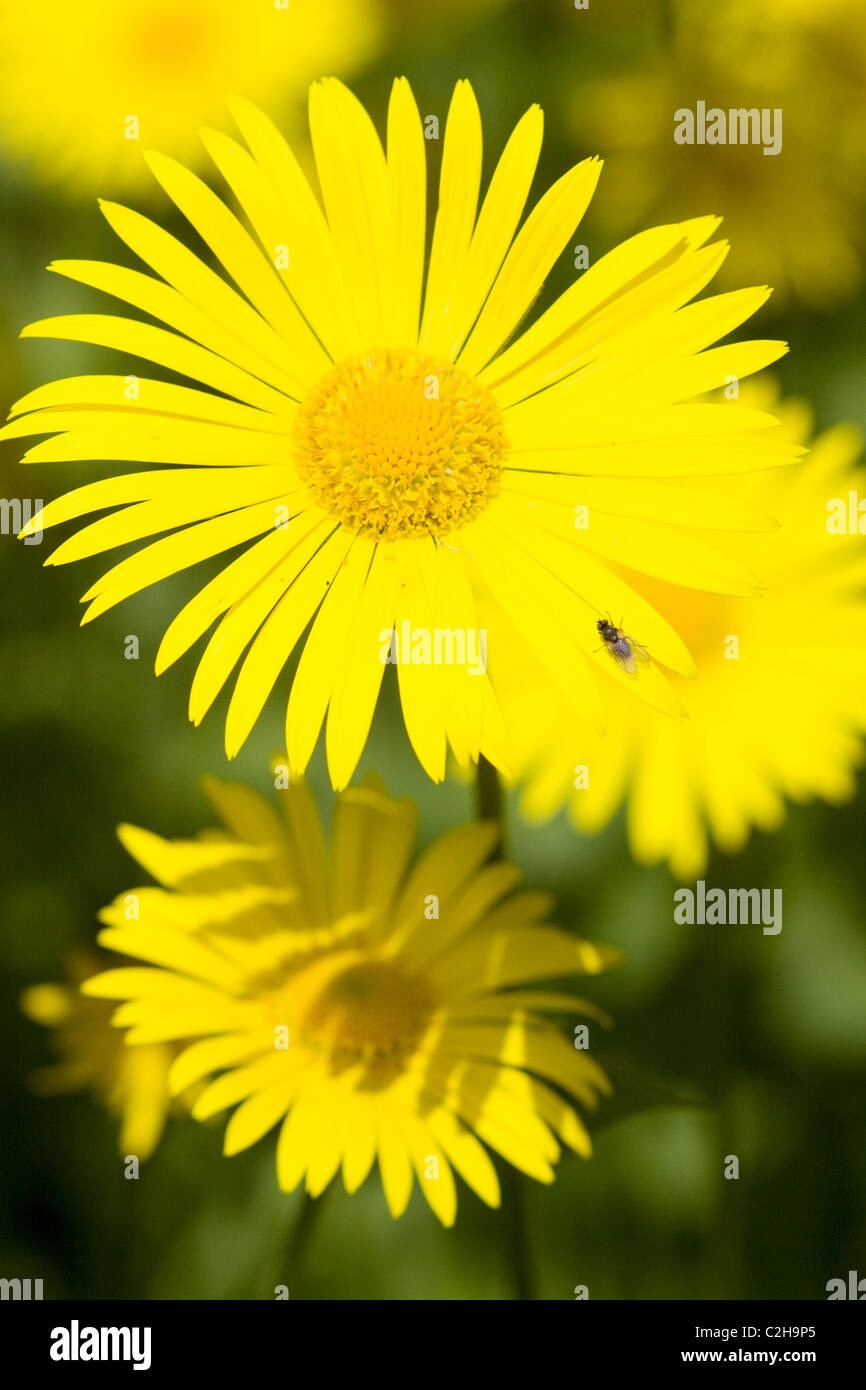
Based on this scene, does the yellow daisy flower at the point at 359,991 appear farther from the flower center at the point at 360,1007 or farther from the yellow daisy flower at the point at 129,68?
the yellow daisy flower at the point at 129,68

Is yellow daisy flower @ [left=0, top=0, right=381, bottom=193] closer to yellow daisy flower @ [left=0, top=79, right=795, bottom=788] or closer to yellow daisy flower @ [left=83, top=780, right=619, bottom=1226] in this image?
yellow daisy flower @ [left=0, top=79, right=795, bottom=788]

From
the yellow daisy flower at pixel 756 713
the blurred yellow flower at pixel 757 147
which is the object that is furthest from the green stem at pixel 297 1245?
the blurred yellow flower at pixel 757 147

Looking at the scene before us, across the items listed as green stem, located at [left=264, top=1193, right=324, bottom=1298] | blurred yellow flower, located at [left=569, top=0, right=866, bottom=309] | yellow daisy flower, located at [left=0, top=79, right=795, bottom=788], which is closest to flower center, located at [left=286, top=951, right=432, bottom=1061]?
green stem, located at [left=264, top=1193, right=324, bottom=1298]

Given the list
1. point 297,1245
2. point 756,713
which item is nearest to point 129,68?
point 756,713

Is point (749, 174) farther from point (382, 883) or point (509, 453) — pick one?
point (382, 883)

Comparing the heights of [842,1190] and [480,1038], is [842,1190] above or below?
below
